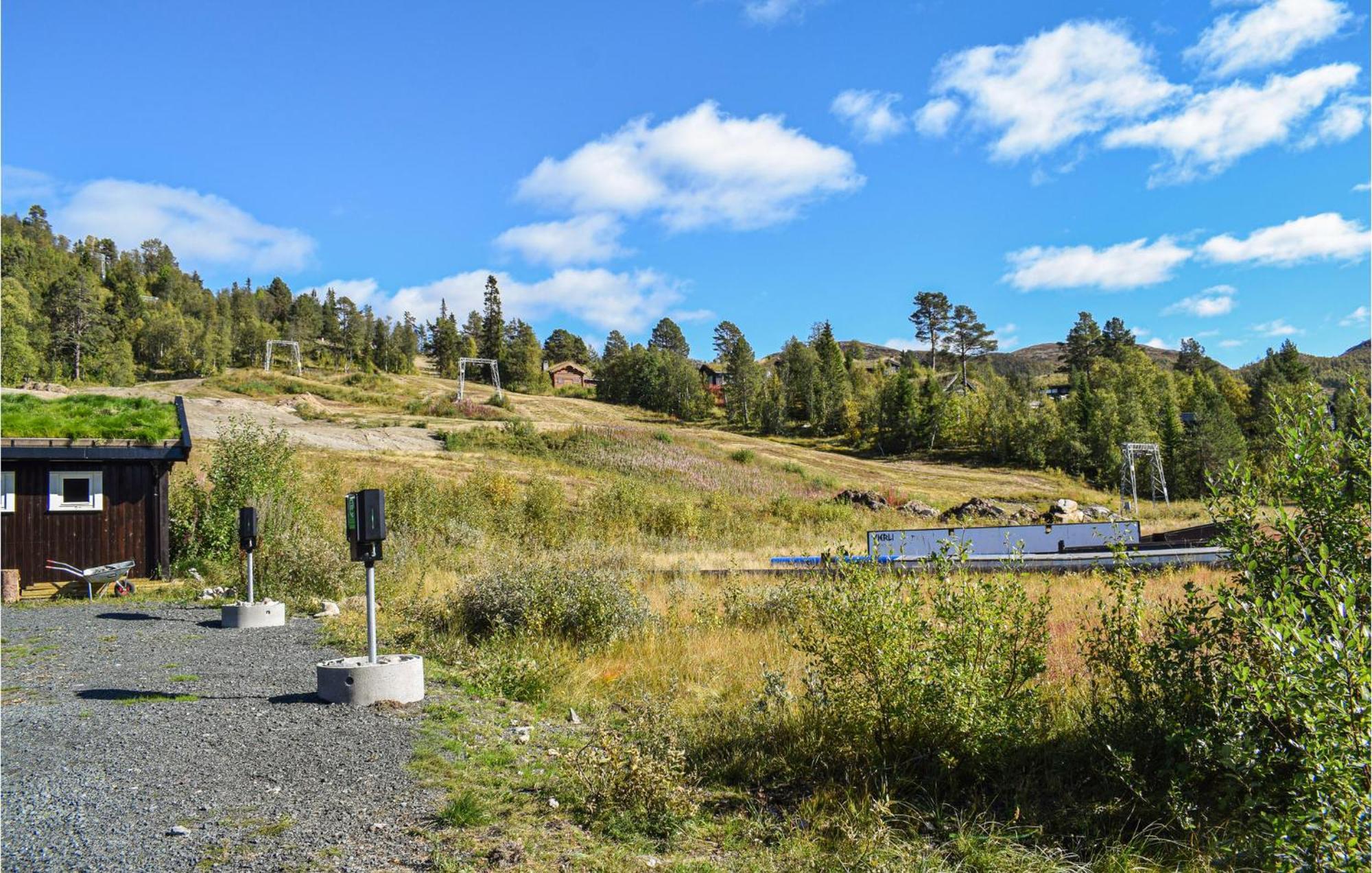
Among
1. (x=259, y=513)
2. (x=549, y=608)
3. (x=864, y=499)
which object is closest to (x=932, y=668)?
(x=549, y=608)

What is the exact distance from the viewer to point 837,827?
444 centimetres

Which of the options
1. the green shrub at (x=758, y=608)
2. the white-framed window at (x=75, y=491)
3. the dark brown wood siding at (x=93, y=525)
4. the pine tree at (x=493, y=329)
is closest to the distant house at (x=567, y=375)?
the pine tree at (x=493, y=329)

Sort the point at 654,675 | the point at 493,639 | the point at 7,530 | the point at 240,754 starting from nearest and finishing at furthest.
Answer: the point at 240,754
the point at 654,675
the point at 493,639
the point at 7,530

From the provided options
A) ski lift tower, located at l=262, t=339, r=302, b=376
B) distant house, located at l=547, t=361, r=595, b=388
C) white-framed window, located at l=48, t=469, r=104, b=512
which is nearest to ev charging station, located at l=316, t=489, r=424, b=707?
white-framed window, located at l=48, t=469, r=104, b=512

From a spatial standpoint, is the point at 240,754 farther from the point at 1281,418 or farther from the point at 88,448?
the point at 88,448

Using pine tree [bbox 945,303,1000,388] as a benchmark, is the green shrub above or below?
below

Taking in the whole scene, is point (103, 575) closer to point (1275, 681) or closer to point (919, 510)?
point (1275, 681)

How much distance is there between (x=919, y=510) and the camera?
38219mm

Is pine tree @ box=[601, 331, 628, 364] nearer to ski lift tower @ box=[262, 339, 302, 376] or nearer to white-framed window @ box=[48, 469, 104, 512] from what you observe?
ski lift tower @ box=[262, 339, 302, 376]

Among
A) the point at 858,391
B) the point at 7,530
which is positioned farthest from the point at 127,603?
the point at 858,391

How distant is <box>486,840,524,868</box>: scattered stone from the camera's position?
389 cm

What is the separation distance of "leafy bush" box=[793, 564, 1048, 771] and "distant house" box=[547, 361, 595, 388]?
103 metres

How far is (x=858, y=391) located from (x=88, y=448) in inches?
3199

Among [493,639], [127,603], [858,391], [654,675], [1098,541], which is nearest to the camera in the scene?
[654,675]
